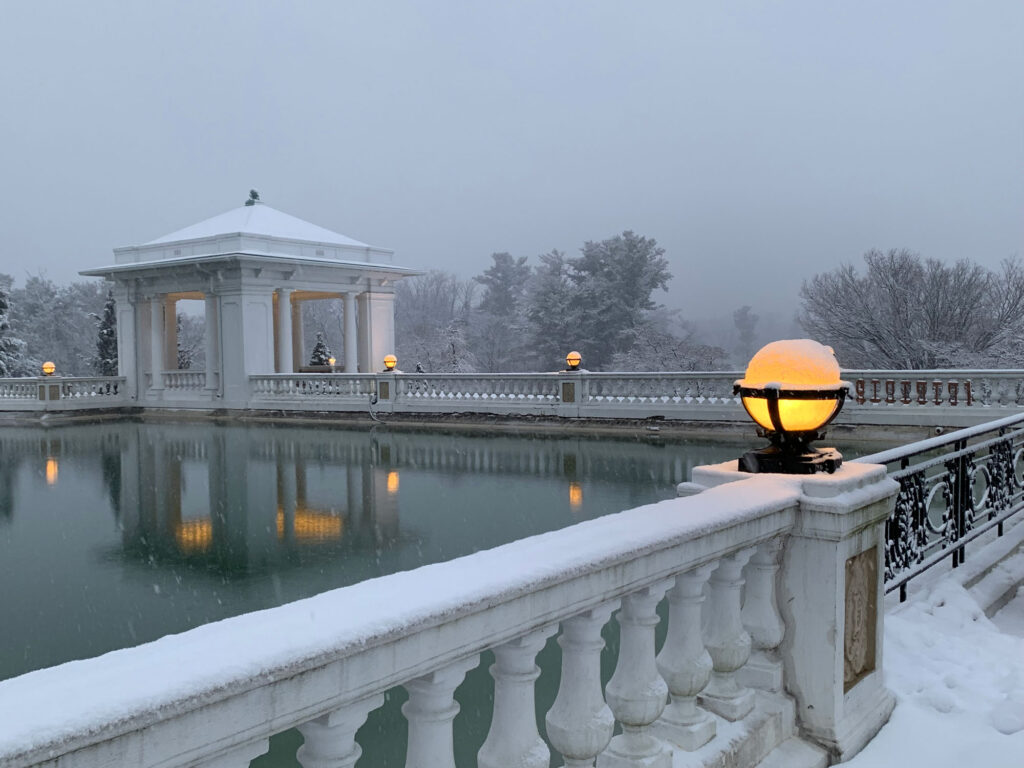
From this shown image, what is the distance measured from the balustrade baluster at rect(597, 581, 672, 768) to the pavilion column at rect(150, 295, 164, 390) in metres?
33.3

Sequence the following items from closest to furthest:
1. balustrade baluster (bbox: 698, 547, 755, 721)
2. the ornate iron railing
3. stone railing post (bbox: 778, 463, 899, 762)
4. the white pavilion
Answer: balustrade baluster (bbox: 698, 547, 755, 721) < stone railing post (bbox: 778, 463, 899, 762) < the ornate iron railing < the white pavilion

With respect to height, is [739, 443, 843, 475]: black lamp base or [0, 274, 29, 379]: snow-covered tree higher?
[0, 274, 29, 379]: snow-covered tree

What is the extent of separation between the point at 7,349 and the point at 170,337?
1787 centimetres

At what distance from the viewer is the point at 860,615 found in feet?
12.1

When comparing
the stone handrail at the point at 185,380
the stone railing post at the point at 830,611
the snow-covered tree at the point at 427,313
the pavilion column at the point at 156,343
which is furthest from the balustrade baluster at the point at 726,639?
the snow-covered tree at the point at 427,313

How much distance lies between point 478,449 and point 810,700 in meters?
15.2

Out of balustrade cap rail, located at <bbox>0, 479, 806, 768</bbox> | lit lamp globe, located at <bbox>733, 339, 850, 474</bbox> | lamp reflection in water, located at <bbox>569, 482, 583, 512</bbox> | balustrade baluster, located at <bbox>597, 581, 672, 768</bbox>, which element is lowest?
lamp reflection in water, located at <bbox>569, 482, 583, 512</bbox>

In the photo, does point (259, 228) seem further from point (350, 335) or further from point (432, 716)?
point (432, 716)

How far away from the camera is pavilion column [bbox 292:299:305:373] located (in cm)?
3906

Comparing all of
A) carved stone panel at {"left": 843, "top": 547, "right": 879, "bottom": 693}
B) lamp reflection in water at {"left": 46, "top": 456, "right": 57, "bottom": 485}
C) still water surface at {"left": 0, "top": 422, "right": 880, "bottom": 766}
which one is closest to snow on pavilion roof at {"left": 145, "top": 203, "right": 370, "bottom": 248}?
still water surface at {"left": 0, "top": 422, "right": 880, "bottom": 766}

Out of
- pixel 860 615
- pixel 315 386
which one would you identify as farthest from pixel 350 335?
pixel 860 615

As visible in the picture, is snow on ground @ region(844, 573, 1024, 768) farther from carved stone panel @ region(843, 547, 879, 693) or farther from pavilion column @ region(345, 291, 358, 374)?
pavilion column @ region(345, 291, 358, 374)

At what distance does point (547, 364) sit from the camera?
5506 centimetres

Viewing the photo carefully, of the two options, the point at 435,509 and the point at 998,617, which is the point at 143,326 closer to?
the point at 435,509
